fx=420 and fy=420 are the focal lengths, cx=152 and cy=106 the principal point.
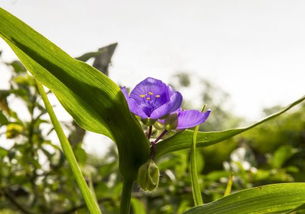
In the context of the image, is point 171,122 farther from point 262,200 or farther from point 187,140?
point 262,200

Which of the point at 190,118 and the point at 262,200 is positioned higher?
the point at 190,118

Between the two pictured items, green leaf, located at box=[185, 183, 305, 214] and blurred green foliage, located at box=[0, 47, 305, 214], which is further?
blurred green foliage, located at box=[0, 47, 305, 214]

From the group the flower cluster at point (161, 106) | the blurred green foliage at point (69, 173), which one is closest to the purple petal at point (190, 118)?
the flower cluster at point (161, 106)

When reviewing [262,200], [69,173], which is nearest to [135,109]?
[262,200]

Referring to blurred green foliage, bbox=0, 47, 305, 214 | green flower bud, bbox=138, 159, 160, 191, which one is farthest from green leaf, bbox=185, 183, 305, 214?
blurred green foliage, bbox=0, 47, 305, 214

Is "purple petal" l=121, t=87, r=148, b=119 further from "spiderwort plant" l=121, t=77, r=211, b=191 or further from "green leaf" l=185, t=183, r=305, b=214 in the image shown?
"green leaf" l=185, t=183, r=305, b=214

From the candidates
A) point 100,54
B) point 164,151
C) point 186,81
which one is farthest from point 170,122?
point 186,81

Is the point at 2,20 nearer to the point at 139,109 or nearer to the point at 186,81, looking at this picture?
the point at 139,109
